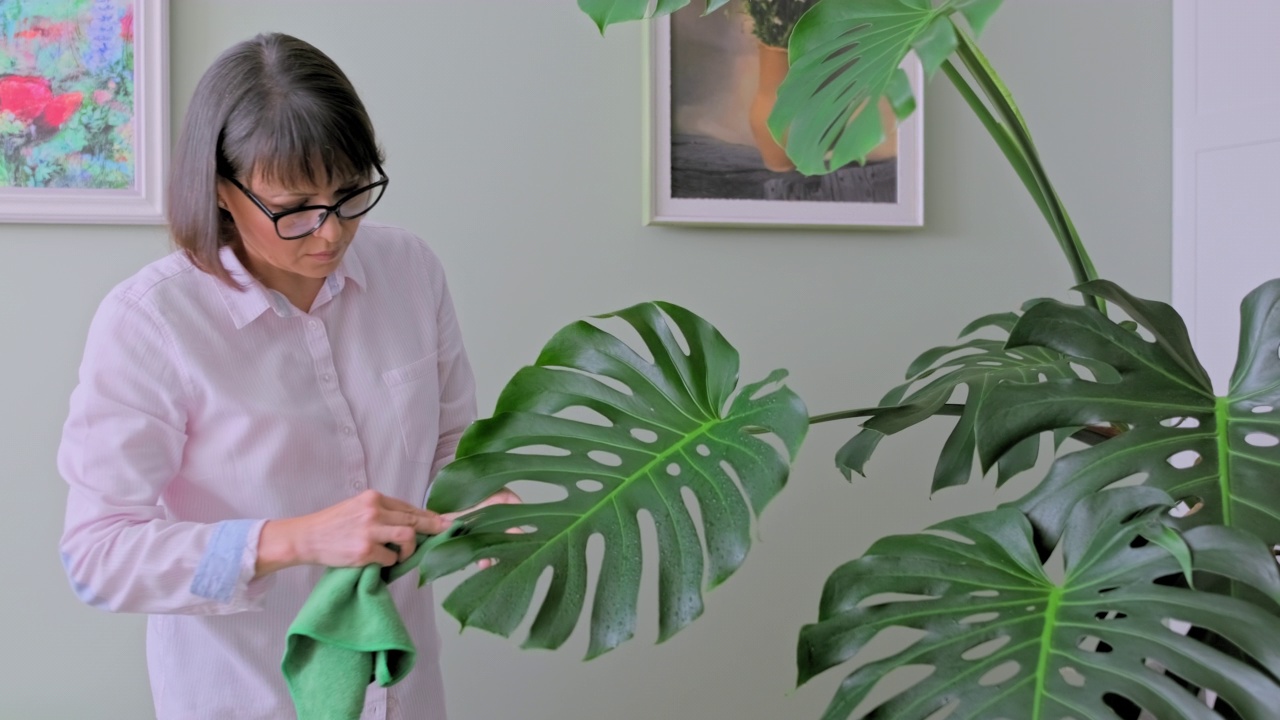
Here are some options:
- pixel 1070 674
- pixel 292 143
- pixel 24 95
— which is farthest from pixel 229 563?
pixel 1070 674

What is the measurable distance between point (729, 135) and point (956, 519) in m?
1.12

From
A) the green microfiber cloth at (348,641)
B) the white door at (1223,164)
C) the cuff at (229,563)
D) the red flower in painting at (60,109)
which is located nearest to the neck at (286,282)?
the cuff at (229,563)

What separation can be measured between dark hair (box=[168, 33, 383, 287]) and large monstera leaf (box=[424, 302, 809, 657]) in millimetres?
315

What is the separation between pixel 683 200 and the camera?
189 cm

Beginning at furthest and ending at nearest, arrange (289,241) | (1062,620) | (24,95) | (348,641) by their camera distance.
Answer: (24,95), (289,241), (348,641), (1062,620)

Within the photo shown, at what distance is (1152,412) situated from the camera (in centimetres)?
99

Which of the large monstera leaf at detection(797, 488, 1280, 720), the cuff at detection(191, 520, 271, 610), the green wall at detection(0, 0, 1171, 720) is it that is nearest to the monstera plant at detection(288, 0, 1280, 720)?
the large monstera leaf at detection(797, 488, 1280, 720)

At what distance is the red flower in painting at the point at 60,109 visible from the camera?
1673 mm

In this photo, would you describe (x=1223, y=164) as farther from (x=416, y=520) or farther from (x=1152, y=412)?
(x=416, y=520)

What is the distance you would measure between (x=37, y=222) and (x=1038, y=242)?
67.9 inches

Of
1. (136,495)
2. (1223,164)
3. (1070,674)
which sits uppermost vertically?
(1223,164)

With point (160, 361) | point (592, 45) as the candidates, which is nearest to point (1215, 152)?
point (592, 45)

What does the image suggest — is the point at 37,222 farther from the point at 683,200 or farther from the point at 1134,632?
the point at 1134,632

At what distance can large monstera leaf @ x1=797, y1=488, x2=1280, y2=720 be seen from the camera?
2.50 feet
